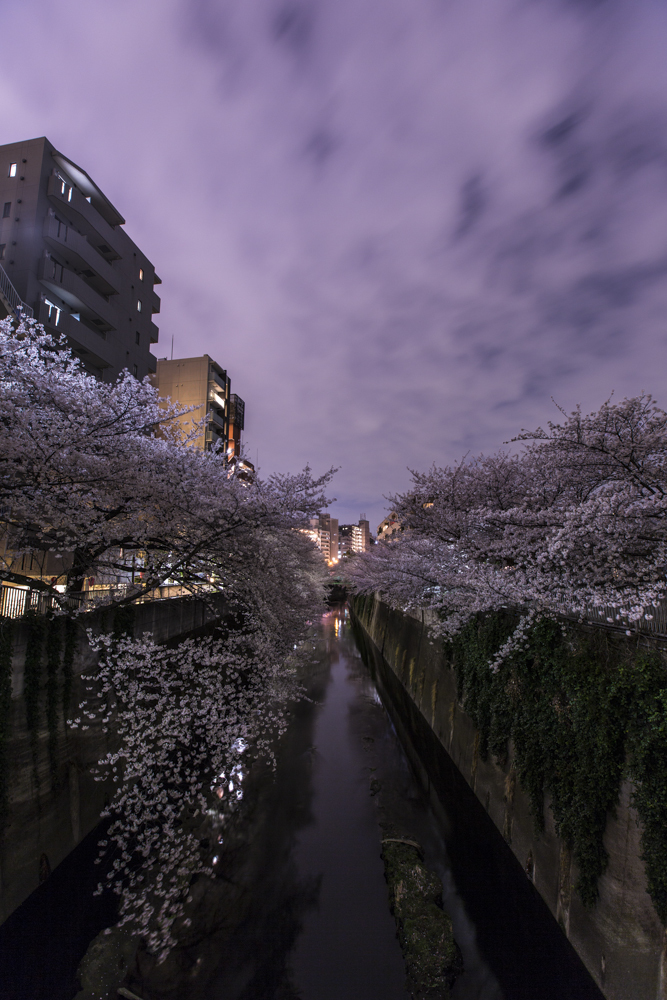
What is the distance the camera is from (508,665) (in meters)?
9.27

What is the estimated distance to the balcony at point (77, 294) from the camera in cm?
2186

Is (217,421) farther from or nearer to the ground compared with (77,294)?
farther from the ground

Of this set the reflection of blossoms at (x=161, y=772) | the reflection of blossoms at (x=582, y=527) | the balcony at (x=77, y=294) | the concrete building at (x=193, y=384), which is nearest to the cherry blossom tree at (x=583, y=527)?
the reflection of blossoms at (x=582, y=527)

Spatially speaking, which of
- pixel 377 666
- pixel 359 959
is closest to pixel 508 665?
pixel 359 959

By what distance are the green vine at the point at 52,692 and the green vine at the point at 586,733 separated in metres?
9.10

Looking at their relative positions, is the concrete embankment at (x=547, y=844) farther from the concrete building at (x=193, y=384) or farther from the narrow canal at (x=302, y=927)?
the concrete building at (x=193, y=384)

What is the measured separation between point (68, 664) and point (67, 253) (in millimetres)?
24374

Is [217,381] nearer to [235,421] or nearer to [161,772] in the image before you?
[235,421]

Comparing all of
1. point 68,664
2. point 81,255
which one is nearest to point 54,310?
point 81,255

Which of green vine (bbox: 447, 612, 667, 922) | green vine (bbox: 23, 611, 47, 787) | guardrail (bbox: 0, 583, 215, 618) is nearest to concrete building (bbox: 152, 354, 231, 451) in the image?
guardrail (bbox: 0, 583, 215, 618)

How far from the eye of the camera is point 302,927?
7477mm

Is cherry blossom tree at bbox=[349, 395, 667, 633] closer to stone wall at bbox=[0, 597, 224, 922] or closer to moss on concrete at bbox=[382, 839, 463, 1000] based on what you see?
moss on concrete at bbox=[382, 839, 463, 1000]

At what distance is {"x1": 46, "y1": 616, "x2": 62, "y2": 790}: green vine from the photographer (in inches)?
319

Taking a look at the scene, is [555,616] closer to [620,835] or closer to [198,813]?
[620,835]
